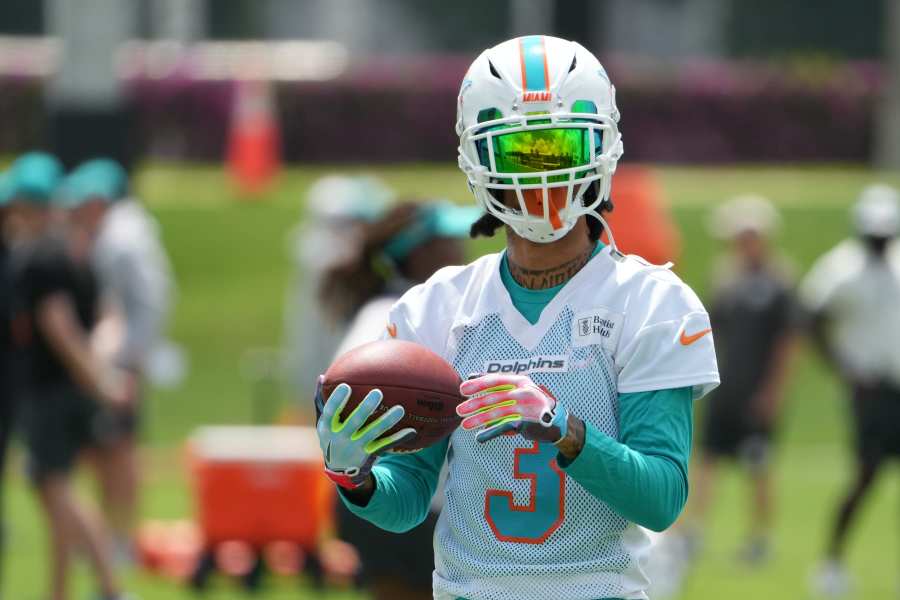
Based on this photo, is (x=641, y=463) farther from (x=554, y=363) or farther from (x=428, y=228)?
(x=428, y=228)

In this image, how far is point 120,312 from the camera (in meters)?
9.60

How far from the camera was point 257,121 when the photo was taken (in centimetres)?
2138

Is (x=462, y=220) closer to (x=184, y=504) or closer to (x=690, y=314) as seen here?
(x=690, y=314)

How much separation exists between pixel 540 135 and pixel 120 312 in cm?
678

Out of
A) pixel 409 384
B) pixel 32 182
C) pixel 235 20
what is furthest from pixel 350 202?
pixel 235 20

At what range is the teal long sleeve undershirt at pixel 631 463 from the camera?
9.60 ft

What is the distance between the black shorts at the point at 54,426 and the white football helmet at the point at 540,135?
5301mm

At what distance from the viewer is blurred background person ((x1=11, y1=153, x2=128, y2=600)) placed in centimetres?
777

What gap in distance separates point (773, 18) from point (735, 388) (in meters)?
18.6

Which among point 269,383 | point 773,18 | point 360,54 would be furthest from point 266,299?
point 773,18

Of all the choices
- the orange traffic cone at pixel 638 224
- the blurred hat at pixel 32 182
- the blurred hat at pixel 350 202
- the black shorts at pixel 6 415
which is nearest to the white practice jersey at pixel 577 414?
the orange traffic cone at pixel 638 224

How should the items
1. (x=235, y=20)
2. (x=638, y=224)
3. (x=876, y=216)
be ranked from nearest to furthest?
(x=638, y=224) → (x=876, y=216) → (x=235, y=20)

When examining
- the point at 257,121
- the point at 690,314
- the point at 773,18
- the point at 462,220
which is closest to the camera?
the point at 690,314

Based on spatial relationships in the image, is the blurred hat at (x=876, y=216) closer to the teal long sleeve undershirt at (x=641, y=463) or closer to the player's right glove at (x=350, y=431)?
the teal long sleeve undershirt at (x=641, y=463)
